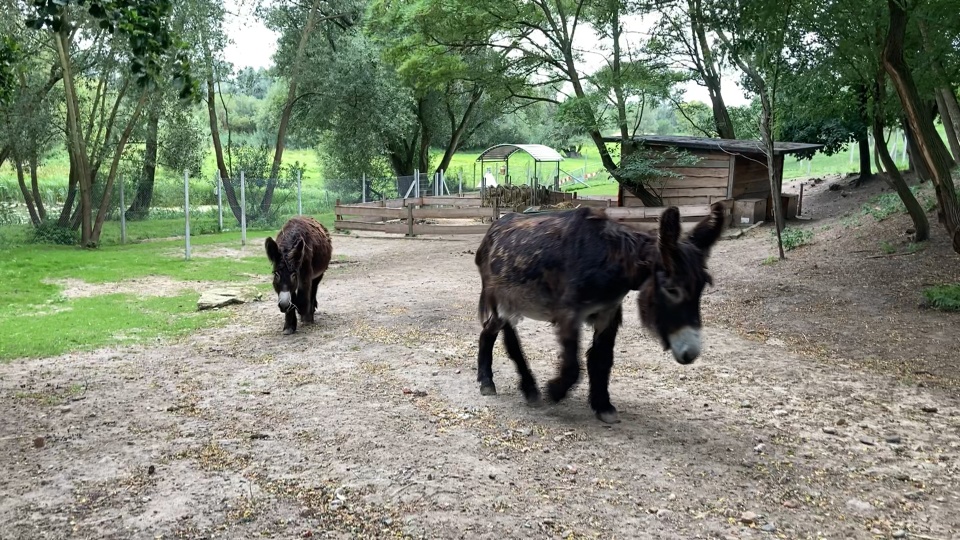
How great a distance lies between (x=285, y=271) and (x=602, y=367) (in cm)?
562

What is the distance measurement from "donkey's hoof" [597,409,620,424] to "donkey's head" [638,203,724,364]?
1065 millimetres

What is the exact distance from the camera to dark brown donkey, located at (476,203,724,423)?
5.08 metres

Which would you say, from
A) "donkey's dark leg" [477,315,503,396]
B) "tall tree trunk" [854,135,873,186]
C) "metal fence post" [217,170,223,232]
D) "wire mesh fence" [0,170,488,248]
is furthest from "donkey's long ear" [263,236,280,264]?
"tall tree trunk" [854,135,873,186]

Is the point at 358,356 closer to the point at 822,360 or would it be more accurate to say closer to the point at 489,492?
the point at 489,492

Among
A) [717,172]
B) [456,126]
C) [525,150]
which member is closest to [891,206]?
[717,172]

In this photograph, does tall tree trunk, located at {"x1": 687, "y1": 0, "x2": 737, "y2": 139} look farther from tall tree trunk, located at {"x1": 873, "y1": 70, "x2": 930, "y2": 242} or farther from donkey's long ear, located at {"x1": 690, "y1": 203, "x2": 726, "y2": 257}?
donkey's long ear, located at {"x1": 690, "y1": 203, "x2": 726, "y2": 257}

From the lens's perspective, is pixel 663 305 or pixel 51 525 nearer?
pixel 51 525

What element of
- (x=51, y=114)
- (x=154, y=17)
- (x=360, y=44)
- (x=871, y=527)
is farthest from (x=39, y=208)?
(x=871, y=527)

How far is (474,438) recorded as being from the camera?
18.5ft

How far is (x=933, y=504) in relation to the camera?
176 inches

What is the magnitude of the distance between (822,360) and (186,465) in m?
7.05

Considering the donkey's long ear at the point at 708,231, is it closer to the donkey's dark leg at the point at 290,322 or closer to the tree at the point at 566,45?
the donkey's dark leg at the point at 290,322

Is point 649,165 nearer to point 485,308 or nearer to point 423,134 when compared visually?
point 485,308

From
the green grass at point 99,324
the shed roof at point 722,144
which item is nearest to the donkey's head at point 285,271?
the green grass at point 99,324
